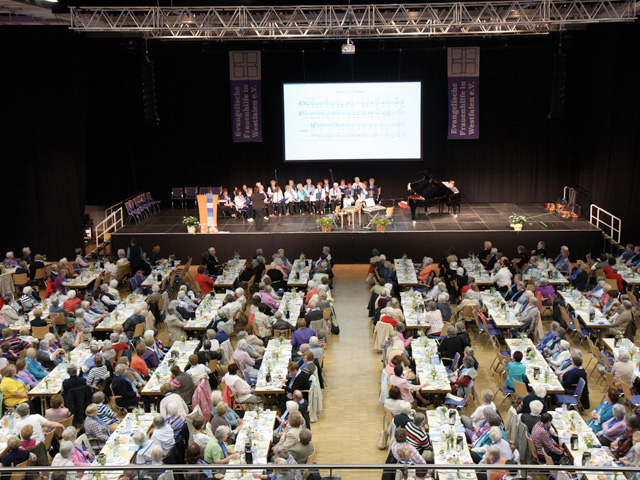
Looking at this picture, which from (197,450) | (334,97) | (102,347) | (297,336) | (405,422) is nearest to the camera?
(197,450)

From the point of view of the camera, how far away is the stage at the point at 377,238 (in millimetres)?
19609

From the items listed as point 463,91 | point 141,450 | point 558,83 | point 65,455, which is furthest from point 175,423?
point 463,91

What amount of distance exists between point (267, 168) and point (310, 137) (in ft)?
6.42

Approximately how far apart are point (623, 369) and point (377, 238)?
31.9 feet

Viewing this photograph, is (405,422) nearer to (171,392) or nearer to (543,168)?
(171,392)

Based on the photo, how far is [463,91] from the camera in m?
23.2

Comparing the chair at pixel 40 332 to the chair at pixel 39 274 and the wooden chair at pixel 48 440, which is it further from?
the chair at pixel 39 274

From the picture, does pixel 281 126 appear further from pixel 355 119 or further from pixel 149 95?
pixel 149 95

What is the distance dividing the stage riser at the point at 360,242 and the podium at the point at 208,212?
37 cm

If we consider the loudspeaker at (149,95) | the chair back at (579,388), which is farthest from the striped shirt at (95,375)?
the loudspeaker at (149,95)

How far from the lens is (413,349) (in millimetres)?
12008

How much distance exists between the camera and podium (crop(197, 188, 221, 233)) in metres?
20.1

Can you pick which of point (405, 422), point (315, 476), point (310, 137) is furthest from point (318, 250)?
point (315, 476)

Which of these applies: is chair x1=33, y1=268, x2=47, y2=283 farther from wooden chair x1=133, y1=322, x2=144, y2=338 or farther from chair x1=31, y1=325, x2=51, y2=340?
wooden chair x1=133, y1=322, x2=144, y2=338
